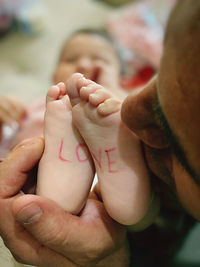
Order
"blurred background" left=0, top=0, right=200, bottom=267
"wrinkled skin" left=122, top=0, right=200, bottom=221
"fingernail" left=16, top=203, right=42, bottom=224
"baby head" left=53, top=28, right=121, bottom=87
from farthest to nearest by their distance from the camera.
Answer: "blurred background" left=0, top=0, right=200, bottom=267
"baby head" left=53, top=28, right=121, bottom=87
"fingernail" left=16, top=203, right=42, bottom=224
"wrinkled skin" left=122, top=0, right=200, bottom=221

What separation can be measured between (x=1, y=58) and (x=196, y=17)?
3.91 feet

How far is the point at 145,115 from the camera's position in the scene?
375mm

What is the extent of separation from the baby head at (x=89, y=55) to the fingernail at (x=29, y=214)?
0.65m

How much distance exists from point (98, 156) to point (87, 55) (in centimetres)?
75

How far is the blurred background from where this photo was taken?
1.29 meters

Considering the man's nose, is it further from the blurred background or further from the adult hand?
the blurred background

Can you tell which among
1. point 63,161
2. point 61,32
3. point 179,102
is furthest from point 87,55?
point 179,102

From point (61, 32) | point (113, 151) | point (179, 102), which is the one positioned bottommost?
point (61, 32)

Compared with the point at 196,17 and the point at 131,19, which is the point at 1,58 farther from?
the point at 196,17

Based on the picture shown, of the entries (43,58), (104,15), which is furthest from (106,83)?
(104,15)

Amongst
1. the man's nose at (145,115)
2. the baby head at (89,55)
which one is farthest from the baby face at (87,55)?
the man's nose at (145,115)

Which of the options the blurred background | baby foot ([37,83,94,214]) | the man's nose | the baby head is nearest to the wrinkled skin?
the man's nose

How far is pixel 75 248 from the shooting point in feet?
1.47

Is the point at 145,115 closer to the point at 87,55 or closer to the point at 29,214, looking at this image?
the point at 29,214
